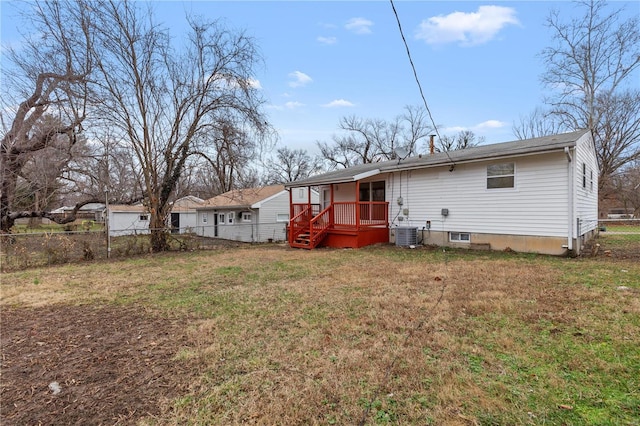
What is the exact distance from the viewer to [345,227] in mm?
12344

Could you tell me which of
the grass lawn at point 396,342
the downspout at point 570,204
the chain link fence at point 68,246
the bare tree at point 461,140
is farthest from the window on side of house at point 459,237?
the bare tree at point 461,140

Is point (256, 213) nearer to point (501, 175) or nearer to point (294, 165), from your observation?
point (501, 175)

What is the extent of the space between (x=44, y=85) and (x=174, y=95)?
3980 mm

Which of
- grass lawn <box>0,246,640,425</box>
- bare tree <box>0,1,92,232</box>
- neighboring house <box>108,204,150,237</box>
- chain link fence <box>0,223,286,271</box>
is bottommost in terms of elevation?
grass lawn <box>0,246,640,425</box>

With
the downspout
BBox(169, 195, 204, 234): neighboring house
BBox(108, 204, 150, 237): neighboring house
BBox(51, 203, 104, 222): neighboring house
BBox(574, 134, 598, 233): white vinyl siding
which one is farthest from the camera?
BBox(169, 195, 204, 234): neighboring house

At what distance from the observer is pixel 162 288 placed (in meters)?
6.40

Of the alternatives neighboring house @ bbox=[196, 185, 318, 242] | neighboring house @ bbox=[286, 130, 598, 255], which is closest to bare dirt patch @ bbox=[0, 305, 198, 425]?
neighboring house @ bbox=[286, 130, 598, 255]

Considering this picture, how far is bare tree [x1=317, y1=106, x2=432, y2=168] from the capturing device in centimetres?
3294

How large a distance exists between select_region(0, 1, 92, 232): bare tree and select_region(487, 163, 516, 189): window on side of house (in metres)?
13.6

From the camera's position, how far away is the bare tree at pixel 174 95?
37.2 feet

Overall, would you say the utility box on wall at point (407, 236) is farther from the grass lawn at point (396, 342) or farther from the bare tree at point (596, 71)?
the bare tree at point (596, 71)

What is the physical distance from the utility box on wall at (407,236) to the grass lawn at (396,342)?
405 cm

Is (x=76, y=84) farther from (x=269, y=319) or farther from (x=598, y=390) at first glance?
(x=598, y=390)

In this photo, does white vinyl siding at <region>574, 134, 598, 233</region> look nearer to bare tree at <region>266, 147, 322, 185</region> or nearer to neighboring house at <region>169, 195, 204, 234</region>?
neighboring house at <region>169, 195, 204, 234</region>
